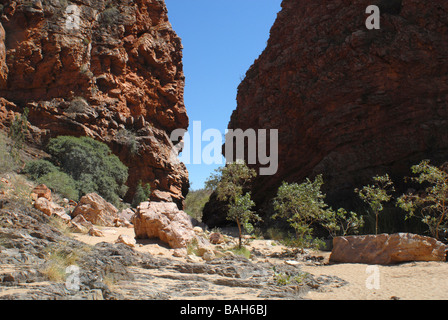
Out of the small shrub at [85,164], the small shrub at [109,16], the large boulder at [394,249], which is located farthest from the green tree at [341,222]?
the small shrub at [109,16]

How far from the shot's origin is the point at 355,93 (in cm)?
1919

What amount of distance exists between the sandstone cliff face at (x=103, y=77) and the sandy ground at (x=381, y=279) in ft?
47.6

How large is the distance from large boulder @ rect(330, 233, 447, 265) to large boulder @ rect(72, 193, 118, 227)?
26.2 ft

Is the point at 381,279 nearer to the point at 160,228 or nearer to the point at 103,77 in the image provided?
the point at 160,228

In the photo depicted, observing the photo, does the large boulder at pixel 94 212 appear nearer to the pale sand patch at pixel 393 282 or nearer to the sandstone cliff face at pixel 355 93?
the pale sand patch at pixel 393 282

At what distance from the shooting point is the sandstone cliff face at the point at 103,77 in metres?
20.3

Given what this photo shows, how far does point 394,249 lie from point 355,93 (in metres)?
12.9

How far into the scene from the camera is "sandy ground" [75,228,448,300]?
495cm

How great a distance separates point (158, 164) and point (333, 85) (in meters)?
12.8

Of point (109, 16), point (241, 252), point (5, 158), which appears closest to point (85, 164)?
point (5, 158)

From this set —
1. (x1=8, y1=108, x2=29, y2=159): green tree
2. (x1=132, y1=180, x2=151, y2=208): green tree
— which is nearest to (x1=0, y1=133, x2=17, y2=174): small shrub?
(x1=8, y1=108, x2=29, y2=159): green tree

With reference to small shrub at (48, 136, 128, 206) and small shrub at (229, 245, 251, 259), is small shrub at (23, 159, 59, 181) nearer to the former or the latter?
small shrub at (48, 136, 128, 206)
